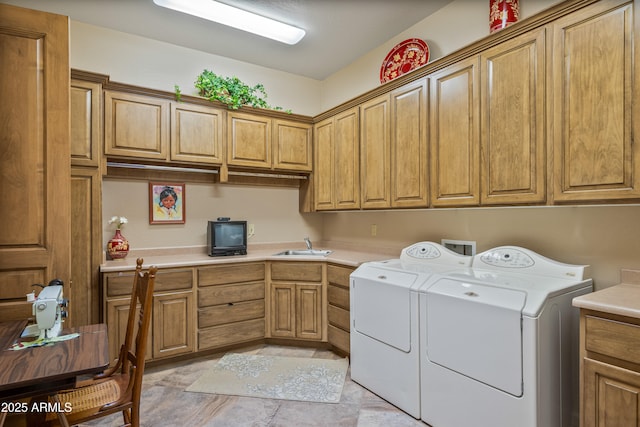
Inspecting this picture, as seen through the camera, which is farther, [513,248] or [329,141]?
[329,141]

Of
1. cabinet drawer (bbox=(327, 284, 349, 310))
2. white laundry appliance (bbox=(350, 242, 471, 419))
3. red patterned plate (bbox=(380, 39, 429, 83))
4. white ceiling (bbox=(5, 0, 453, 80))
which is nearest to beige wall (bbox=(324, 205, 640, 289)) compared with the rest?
white laundry appliance (bbox=(350, 242, 471, 419))

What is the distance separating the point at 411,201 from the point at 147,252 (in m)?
2.54

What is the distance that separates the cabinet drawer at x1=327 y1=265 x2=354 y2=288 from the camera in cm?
295

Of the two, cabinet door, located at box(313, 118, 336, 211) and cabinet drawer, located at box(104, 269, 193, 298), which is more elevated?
cabinet door, located at box(313, 118, 336, 211)

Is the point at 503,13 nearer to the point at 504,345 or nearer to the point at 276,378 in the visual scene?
the point at 504,345

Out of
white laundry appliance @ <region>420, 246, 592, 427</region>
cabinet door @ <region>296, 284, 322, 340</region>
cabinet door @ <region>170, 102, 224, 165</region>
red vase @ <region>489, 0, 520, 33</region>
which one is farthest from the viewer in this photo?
cabinet door @ <region>296, 284, 322, 340</region>

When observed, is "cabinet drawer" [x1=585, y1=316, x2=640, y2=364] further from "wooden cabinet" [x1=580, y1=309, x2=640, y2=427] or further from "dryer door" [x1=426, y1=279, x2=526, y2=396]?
"dryer door" [x1=426, y1=279, x2=526, y2=396]

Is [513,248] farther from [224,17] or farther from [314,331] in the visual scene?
[224,17]

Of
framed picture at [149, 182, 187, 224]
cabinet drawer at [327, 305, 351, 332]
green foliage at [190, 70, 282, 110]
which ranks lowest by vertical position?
cabinet drawer at [327, 305, 351, 332]

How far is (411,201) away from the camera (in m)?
2.72

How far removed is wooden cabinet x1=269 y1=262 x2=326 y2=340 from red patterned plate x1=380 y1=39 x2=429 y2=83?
1.95m

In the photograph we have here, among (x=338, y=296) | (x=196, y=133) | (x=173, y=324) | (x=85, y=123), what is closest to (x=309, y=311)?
(x=338, y=296)

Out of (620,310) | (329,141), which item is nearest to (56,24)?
(329,141)

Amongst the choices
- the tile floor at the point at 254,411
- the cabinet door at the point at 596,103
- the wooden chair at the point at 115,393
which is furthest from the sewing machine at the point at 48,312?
the cabinet door at the point at 596,103
